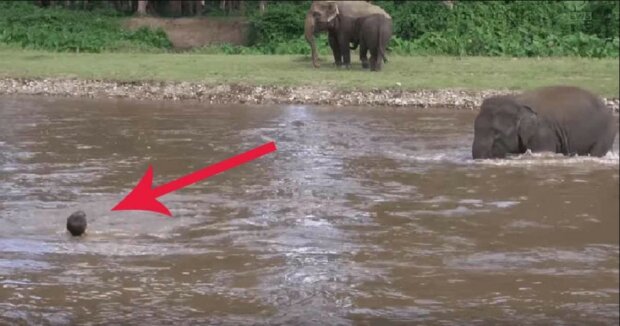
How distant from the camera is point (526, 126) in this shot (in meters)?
11.5

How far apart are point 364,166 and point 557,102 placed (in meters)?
3.19

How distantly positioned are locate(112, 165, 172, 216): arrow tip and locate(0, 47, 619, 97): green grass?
386 centimetres

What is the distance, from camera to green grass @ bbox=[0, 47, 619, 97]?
14.2 m

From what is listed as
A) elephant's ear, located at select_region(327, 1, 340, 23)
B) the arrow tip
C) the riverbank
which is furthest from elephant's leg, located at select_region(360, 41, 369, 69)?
the arrow tip

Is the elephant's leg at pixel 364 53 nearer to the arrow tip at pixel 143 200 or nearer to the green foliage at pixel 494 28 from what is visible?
the green foliage at pixel 494 28

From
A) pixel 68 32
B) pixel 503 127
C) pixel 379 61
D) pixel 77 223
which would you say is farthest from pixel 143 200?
pixel 68 32

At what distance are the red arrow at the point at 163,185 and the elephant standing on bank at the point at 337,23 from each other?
11.1 metres

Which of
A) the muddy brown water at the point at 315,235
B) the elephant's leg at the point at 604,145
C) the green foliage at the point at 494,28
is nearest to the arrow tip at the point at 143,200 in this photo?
the muddy brown water at the point at 315,235

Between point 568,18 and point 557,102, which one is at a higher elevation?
point 568,18

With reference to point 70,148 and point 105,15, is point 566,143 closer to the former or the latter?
point 70,148

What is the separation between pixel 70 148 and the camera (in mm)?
15633

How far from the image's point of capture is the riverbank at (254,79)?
16.5 meters

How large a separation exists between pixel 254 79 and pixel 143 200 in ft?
36.6

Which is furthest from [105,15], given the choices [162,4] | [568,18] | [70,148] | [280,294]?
[568,18]
